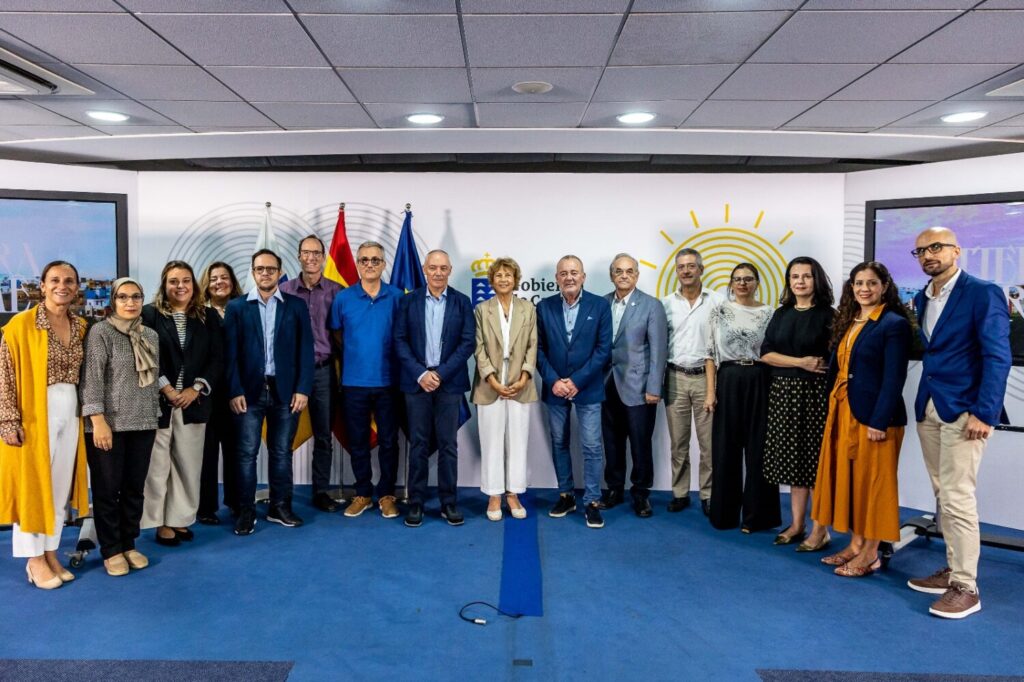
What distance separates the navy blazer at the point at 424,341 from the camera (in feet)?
13.2

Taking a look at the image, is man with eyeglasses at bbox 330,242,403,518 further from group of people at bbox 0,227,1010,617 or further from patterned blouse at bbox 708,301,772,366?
patterned blouse at bbox 708,301,772,366

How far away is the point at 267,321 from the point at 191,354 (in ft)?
1.59

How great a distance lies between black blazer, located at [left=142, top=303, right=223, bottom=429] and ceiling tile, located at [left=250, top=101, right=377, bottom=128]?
129cm

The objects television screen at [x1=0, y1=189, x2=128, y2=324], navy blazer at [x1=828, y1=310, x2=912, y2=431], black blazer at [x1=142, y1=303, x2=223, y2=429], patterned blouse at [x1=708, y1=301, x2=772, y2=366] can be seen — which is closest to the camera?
navy blazer at [x1=828, y1=310, x2=912, y2=431]

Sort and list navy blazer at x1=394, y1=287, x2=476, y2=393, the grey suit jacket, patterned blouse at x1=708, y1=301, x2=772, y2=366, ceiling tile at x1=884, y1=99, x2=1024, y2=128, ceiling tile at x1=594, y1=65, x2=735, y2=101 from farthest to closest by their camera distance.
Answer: the grey suit jacket, navy blazer at x1=394, y1=287, x2=476, y2=393, patterned blouse at x1=708, y1=301, x2=772, y2=366, ceiling tile at x1=884, y1=99, x2=1024, y2=128, ceiling tile at x1=594, y1=65, x2=735, y2=101

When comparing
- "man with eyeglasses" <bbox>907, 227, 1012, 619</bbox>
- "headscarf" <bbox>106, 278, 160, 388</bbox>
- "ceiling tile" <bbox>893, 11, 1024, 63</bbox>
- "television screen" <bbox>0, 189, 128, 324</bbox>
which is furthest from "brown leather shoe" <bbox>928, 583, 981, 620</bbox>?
"television screen" <bbox>0, 189, 128, 324</bbox>

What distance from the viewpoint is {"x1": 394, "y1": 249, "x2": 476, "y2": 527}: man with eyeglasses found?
4.02 m

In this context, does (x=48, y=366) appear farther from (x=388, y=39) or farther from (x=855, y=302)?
(x=855, y=302)

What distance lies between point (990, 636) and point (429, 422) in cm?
294

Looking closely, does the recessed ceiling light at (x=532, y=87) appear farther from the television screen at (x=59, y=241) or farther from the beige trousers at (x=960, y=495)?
the television screen at (x=59, y=241)

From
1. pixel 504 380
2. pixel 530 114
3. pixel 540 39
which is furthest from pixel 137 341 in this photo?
pixel 530 114

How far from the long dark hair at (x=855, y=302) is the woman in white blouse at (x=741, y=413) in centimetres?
51

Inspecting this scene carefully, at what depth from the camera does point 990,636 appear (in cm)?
274

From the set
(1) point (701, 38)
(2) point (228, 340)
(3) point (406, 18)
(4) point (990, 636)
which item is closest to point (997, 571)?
(4) point (990, 636)
